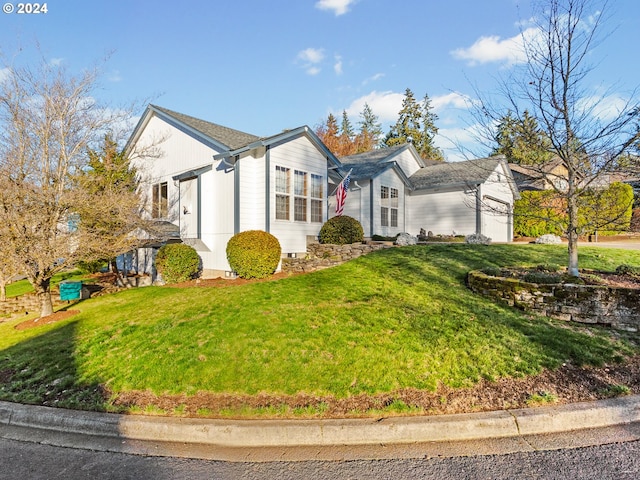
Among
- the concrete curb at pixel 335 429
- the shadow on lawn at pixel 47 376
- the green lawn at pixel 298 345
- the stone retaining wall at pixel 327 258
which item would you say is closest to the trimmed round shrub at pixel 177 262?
the stone retaining wall at pixel 327 258

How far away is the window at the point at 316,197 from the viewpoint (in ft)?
43.3

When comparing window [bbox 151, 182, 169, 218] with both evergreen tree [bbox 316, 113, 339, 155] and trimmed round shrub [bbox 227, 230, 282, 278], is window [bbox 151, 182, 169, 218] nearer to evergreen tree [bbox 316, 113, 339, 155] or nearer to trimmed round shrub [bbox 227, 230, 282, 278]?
trimmed round shrub [bbox 227, 230, 282, 278]

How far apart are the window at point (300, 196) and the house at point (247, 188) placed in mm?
35

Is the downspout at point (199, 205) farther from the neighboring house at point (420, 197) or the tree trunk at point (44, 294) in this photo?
the neighboring house at point (420, 197)

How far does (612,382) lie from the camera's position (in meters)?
3.97

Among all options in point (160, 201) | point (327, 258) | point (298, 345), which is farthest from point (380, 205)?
point (298, 345)

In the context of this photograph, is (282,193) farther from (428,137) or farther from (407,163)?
(428,137)

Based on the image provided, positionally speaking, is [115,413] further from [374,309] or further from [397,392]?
[374,309]

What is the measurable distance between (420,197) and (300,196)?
900 cm

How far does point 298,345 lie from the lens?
4.82 m

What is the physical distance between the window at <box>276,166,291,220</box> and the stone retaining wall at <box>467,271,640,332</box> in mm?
7521

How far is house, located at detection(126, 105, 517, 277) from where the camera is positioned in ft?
38.6

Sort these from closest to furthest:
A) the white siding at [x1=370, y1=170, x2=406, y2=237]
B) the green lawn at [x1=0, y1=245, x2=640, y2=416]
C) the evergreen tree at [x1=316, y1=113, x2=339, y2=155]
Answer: the green lawn at [x1=0, y1=245, x2=640, y2=416] < the white siding at [x1=370, y1=170, x2=406, y2=237] < the evergreen tree at [x1=316, y1=113, x2=339, y2=155]

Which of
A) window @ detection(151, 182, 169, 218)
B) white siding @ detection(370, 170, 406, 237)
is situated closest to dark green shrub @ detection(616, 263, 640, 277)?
white siding @ detection(370, 170, 406, 237)
